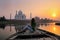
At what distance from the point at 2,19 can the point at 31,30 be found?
8696 centimetres

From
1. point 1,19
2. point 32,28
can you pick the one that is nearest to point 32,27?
point 32,28

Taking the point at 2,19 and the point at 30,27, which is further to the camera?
the point at 2,19

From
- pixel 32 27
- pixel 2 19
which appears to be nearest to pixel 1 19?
pixel 2 19

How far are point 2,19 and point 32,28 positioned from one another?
86.4m

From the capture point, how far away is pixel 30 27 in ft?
88.6

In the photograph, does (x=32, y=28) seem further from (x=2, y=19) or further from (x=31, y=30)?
(x=2, y=19)

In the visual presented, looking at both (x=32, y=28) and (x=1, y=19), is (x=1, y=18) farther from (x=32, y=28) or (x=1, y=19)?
(x=32, y=28)

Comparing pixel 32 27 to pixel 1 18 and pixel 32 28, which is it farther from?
pixel 1 18

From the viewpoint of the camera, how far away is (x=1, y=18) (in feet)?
368

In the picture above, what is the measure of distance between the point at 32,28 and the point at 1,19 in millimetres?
85668

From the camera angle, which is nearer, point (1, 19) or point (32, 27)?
point (32, 27)

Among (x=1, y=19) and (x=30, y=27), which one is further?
(x=1, y=19)

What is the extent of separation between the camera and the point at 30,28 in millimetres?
26812

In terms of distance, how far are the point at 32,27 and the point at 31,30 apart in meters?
0.98
